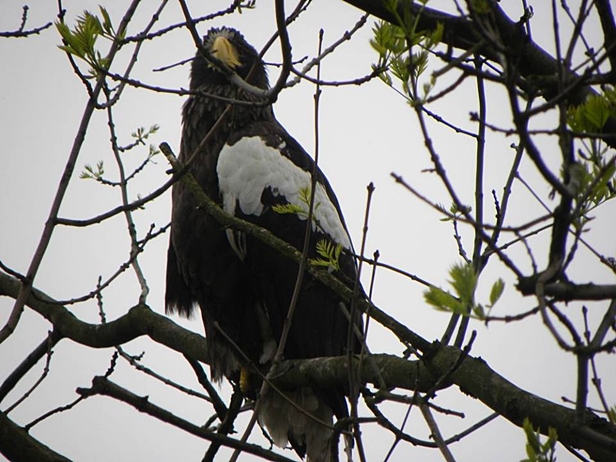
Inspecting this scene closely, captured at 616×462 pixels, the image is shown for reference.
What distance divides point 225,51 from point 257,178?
1.05 metres

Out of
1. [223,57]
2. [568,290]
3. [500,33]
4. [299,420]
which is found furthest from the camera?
[223,57]

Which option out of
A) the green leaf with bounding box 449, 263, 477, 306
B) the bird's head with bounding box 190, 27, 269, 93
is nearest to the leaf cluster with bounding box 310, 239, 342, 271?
the green leaf with bounding box 449, 263, 477, 306

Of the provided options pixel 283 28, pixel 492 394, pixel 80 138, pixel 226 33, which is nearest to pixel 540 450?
pixel 492 394

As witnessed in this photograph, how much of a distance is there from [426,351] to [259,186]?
5.97 ft

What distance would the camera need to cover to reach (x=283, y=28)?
6.49ft

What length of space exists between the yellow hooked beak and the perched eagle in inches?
20.7

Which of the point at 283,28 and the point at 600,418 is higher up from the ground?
the point at 283,28

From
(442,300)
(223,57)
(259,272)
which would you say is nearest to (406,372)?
(442,300)

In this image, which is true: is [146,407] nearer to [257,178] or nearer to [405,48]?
[405,48]

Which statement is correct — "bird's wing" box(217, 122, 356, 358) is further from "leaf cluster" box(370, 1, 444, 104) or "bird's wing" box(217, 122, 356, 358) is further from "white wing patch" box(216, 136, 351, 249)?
"leaf cluster" box(370, 1, 444, 104)

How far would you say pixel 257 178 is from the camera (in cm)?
399

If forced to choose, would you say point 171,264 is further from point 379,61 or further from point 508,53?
point 508,53

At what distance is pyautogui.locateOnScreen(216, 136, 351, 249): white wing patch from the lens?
13.1 ft

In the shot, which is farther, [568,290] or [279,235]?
[279,235]
